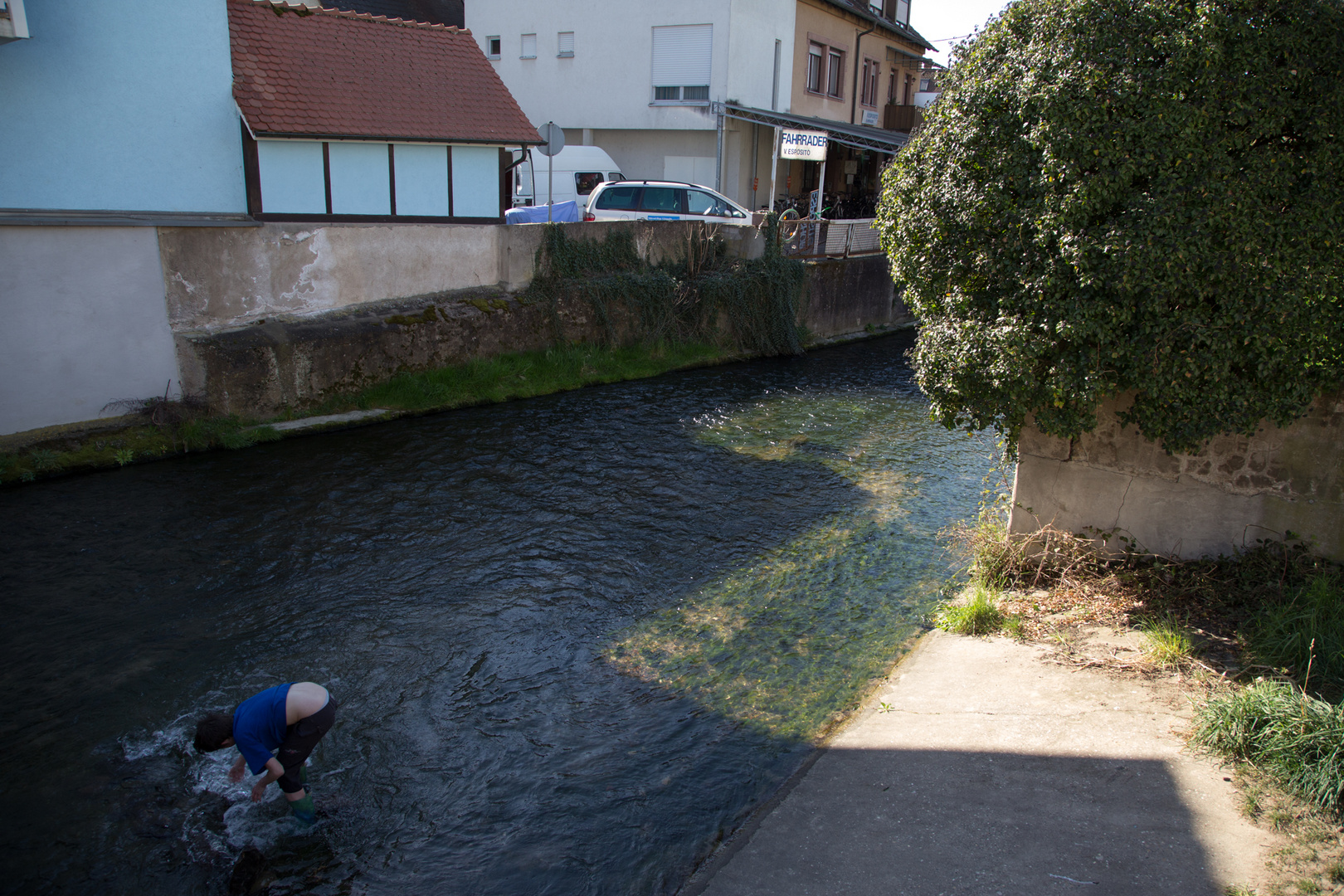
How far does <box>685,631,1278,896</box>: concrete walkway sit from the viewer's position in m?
4.28

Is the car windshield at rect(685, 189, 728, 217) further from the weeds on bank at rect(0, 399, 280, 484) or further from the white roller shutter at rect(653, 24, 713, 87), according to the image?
the weeds on bank at rect(0, 399, 280, 484)

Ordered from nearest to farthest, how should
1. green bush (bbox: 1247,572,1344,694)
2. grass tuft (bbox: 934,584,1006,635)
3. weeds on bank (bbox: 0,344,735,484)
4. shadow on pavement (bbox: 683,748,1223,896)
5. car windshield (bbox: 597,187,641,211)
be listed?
shadow on pavement (bbox: 683,748,1223,896), green bush (bbox: 1247,572,1344,694), grass tuft (bbox: 934,584,1006,635), weeds on bank (bbox: 0,344,735,484), car windshield (bbox: 597,187,641,211)

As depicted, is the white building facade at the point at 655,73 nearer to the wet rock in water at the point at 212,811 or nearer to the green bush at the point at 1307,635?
the green bush at the point at 1307,635

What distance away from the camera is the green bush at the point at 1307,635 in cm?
546

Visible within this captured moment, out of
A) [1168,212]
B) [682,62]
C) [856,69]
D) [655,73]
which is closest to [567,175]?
[655,73]

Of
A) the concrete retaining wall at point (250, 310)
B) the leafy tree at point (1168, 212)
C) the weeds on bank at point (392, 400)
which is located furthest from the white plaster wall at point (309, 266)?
the leafy tree at point (1168, 212)

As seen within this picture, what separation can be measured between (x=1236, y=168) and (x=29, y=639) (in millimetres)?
9285

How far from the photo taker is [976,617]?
7090mm

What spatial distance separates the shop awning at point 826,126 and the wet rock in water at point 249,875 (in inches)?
928

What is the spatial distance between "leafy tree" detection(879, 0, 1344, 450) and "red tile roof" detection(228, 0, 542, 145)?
32.6 ft

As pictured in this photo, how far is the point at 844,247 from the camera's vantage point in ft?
73.5

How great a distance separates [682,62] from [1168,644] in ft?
80.5

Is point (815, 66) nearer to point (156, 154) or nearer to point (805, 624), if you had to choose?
point (156, 154)

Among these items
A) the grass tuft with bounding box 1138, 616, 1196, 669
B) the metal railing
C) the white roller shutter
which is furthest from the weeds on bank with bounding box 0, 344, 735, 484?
the white roller shutter
